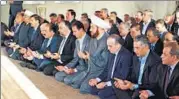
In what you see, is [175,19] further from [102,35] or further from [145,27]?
[102,35]

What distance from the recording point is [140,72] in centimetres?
352

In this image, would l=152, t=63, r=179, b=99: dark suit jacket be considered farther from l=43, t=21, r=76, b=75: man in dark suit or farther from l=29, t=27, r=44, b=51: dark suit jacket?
l=29, t=27, r=44, b=51: dark suit jacket

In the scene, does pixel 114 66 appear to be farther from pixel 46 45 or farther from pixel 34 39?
pixel 34 39

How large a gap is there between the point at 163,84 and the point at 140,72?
370 millimetres

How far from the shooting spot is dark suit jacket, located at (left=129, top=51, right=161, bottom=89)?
A: 132 inches

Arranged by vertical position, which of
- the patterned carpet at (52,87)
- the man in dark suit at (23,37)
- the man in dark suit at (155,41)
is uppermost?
the man in dark suit at (155,41)

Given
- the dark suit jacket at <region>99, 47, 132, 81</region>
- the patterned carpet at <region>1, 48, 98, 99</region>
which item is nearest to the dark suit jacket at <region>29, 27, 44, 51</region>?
the patterned carpet at <region>1, 48, 98, 99</region>

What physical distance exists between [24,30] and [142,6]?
4301mm

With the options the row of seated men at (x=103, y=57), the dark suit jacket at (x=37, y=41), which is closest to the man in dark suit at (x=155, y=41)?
the row of seated men at (x=103, y=57)

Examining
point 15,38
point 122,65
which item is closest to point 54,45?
point 15,38

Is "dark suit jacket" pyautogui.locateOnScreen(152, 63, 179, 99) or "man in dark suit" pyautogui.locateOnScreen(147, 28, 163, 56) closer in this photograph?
"dark suit jacket" pyautogui.locateOnScreen(152, 63, 179, 99)

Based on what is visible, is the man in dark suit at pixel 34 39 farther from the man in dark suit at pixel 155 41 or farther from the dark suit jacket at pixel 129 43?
the man in dark suit at pixel 155 41

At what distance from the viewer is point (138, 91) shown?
11.2ft

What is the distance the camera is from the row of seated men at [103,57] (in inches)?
128
